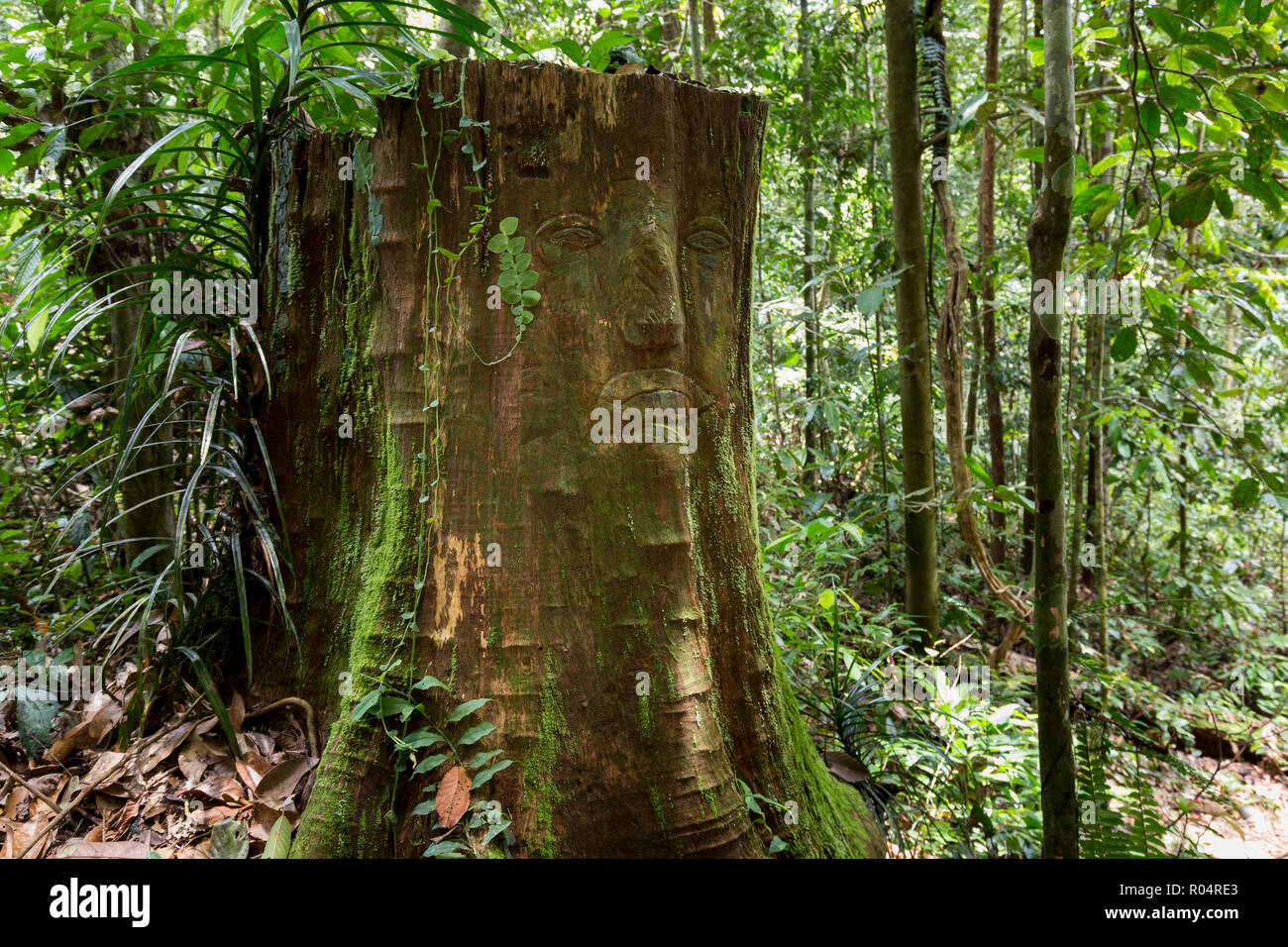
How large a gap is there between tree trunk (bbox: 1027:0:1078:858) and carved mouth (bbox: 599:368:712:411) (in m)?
0.84

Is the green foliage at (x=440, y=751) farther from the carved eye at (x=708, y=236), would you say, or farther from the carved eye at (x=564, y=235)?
the carved eye at (x=708, y=236)

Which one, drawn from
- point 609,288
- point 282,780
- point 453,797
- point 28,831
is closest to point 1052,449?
point 609,288

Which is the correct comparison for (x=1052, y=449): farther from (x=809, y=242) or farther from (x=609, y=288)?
(x=809, y=242)

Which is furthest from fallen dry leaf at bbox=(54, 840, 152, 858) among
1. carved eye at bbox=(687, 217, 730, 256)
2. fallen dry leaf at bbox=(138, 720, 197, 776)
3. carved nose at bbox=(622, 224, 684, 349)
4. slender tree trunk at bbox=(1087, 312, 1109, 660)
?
slender tree trunk at bbox=(1087, 312, 1109, 660)

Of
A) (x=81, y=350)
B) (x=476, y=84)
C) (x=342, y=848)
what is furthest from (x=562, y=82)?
(x=81, y=350)

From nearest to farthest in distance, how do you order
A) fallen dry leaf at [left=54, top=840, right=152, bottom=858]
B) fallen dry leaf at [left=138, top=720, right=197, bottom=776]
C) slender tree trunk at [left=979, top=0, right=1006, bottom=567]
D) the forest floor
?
fallen dry leaf at [left=54, top=840, right=152, bottom=858], fallen dry leaf at [left=138, top=720, right=197, bottom=776], the forest floor, slender tree trunk at [left=979, top=0, right=1006, bottom=567]

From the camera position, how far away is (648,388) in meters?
1.82

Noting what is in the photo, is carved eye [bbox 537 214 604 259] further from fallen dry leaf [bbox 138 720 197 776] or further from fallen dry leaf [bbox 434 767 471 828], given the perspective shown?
fallen dry leaf [bbox 138 720 197 776]

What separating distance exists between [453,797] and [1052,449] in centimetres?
157

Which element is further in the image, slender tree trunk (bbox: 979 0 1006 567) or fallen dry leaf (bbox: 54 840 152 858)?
slender tree trunk (bbox: 979 0 1006 567)

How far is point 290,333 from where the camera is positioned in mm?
2152

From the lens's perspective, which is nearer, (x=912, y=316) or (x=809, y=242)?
(x=912, y=316)

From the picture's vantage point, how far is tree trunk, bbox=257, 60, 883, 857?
66.7 inches

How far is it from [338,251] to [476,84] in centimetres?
62
